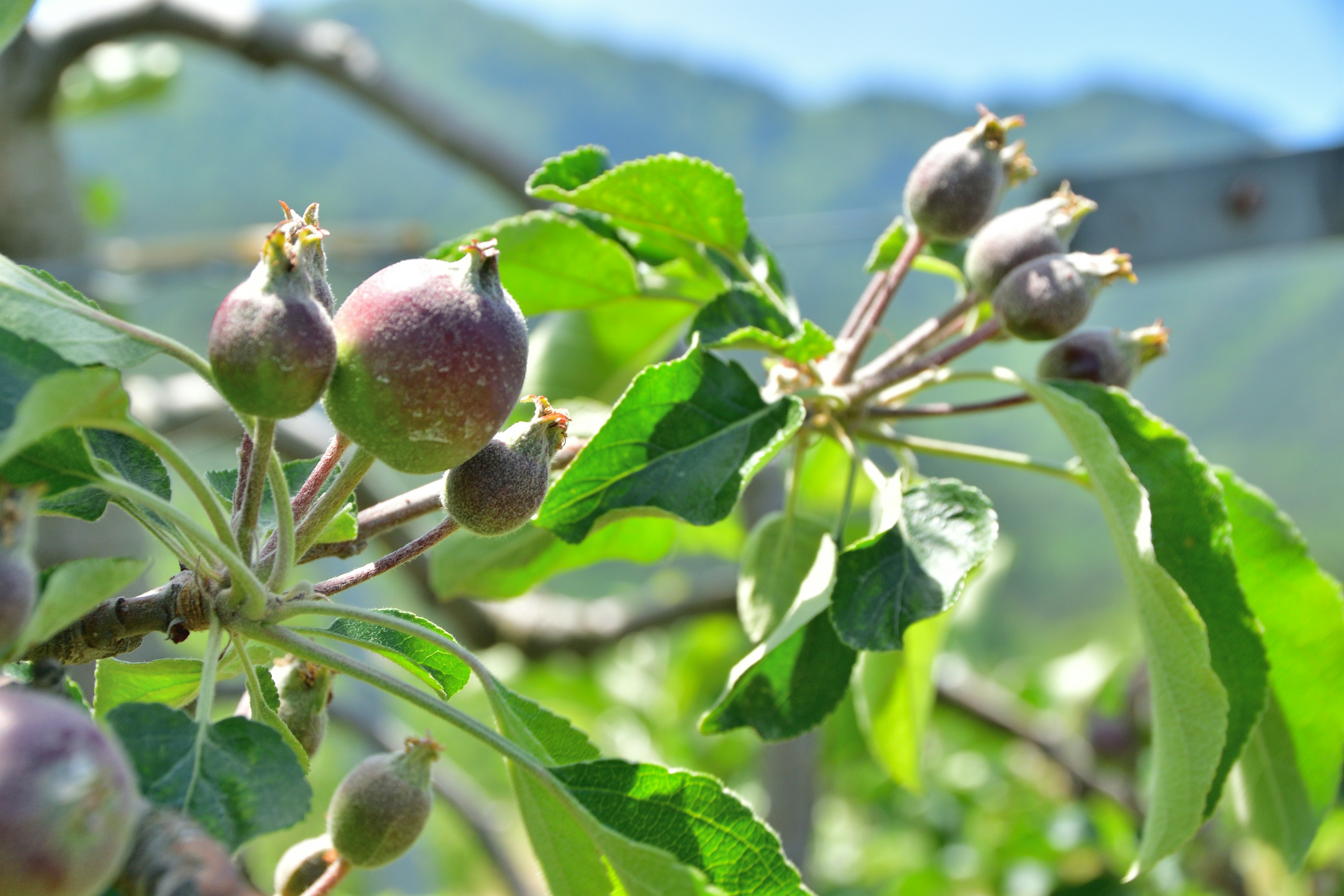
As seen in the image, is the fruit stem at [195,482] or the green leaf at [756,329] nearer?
the fruit stem at [195,482]

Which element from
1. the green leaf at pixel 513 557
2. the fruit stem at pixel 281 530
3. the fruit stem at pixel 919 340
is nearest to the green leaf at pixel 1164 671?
the fruit stem at pixel 919 340

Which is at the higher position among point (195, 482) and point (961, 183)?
point (961, 183)

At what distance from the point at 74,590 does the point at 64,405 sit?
71mm

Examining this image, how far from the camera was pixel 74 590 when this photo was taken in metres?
0.41

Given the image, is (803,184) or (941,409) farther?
(803,184)

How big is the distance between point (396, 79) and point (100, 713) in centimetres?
210

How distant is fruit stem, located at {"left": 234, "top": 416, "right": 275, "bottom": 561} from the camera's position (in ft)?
1.67

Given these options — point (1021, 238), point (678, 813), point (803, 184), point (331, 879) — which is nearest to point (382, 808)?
point (331, 879)

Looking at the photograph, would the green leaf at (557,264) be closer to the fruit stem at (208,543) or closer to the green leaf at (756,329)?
the green leaf at (756,329)

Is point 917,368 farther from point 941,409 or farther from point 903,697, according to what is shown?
point 903,697

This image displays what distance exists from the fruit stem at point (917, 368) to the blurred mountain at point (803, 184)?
1229 millimetres

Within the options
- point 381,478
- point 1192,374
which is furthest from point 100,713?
point 1192,374

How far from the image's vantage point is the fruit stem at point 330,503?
0.55m

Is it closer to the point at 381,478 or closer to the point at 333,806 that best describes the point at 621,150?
the point at 381,478
